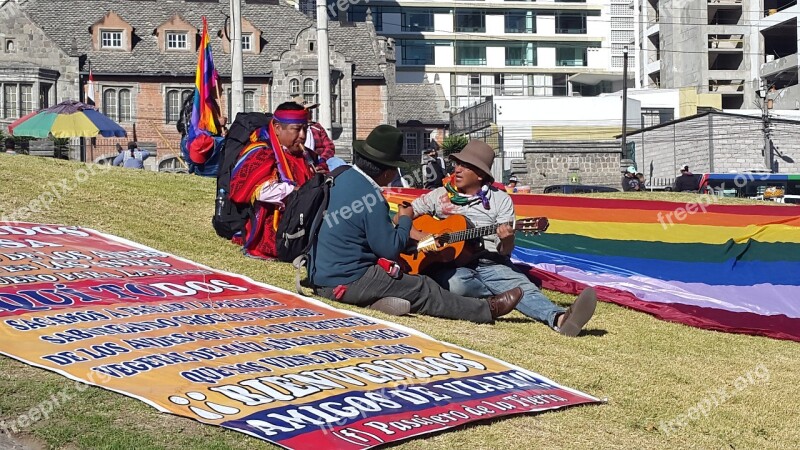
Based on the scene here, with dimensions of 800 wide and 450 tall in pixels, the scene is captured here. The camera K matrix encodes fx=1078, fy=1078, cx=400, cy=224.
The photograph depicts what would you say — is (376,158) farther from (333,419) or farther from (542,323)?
(333,419)


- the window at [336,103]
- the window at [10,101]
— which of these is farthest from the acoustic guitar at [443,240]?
the window at [336,103]

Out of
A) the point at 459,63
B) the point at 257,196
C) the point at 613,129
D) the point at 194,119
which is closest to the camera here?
the point at 257,196

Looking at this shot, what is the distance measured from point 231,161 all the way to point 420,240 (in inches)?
129

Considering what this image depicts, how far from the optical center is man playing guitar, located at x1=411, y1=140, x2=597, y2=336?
33.7ft

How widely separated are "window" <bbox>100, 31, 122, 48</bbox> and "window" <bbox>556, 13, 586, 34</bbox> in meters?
43.0

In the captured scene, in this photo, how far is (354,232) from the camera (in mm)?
9688

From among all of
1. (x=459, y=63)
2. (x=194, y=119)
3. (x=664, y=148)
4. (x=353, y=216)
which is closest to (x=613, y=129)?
(x=664, y=148)

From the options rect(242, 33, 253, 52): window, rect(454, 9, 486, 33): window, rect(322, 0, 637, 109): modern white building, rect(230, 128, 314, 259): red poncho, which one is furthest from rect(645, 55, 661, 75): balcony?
rect(230, 128, 314, 259): red poncho

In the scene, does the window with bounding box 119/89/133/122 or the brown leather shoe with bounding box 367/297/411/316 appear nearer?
the brown leather shoe with bounding box 367/297/411/316

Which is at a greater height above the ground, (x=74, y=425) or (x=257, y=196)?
(x=257, y=196)

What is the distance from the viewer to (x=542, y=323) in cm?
1023

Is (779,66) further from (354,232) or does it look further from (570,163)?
(354,232)

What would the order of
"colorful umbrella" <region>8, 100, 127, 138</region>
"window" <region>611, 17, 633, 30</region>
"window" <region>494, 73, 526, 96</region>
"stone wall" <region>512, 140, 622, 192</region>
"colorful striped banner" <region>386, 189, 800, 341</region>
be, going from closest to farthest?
"colorful striped banner" <region>386, 189, 800, 341</region>
"colorful umbrella" <region>8, 100, 127, 138</region>
"stone wall" <region>512, 140, 622, 192</region>
"window" <region>494, 73, 526, 96</region>
"window" <region>611, 17, 633, 30</region>

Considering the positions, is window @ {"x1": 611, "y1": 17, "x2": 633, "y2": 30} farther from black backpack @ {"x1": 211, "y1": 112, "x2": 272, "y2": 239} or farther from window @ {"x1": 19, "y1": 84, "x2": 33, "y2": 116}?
black backpack @ {"x1": 211, "y1": 112, "x2": 272, "y2": 239}
